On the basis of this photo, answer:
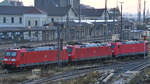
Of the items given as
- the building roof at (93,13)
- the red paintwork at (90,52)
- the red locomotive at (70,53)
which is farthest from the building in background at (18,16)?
the red paintwork at (90,52)

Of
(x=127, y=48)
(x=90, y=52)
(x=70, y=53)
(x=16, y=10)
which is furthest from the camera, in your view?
(x=16, y=10)

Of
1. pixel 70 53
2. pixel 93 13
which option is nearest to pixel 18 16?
pixel 93 13

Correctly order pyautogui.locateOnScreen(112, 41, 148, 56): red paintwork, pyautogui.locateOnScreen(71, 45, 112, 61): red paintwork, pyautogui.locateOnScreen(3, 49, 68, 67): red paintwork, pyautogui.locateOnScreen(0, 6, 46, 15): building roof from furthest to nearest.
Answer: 1. pyautogui.locateOnScreen(0, 6, 46, 15): building roof
2. pyautogui.locateOnScreen(112, 41, 148, 56): red paintwork
3. pyautogui.locateOnScreen(71, 45, 112, 61): red paintwork
4. pyautogui.locateOnScreen(3, 49, 68, 67): red paintwork

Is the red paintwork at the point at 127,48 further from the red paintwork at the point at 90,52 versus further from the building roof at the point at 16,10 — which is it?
the building roof at the point at 16,10

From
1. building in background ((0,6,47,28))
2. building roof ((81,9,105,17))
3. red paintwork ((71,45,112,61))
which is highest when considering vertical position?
building roof ((81,9,105,17))

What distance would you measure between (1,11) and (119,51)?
34.4 m

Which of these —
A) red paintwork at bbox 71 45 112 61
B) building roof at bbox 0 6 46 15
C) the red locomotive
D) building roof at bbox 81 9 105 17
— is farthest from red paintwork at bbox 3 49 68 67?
building roof at bbox 81 9 105 17

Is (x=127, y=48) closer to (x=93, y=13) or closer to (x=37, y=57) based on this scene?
(x=37, y=57)

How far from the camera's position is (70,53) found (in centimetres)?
3228

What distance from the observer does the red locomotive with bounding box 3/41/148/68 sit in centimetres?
2705

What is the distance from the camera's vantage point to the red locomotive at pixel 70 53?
2705 cm

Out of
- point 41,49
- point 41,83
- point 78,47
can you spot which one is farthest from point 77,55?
point 41,83

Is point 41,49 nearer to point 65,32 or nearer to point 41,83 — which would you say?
point 41,83

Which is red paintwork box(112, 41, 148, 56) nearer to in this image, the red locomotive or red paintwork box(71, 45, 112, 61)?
the red locomotive
